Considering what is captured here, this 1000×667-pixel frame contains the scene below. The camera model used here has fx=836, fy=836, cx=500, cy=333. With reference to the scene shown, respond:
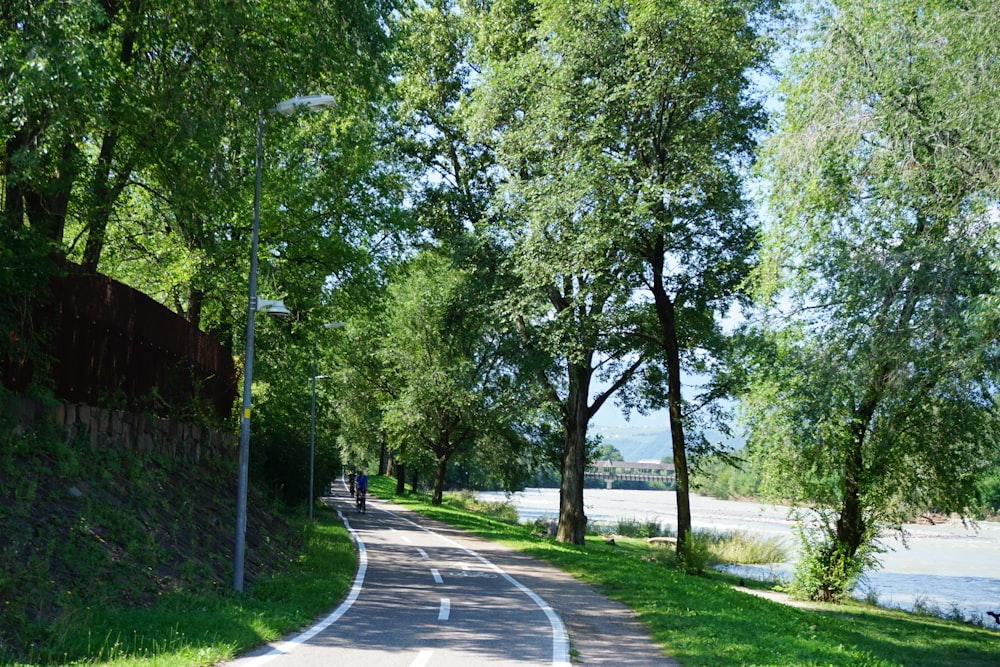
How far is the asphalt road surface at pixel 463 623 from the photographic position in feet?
31.4

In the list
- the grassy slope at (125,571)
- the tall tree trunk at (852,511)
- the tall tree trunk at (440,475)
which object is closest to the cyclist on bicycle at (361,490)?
the tall tree trunk at (440,475)

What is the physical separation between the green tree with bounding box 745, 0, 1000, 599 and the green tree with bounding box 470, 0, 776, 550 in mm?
3951

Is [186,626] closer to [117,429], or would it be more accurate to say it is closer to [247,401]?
[247,401]

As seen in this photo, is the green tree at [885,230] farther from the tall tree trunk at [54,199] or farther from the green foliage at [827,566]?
A: the tall tree trunk at [54,199]

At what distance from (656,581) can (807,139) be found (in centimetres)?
938

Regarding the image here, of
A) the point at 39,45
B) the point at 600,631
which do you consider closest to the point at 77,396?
the point at 39,45

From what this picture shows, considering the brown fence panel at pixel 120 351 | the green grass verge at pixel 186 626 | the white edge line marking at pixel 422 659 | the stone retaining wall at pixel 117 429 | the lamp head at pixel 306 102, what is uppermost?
the lamp head at pixel 306 102

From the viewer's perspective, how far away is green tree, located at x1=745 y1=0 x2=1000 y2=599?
1272cm

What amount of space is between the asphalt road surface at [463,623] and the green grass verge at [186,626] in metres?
0.33

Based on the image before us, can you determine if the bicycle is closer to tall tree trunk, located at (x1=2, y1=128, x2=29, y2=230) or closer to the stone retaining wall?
the stone retaining wall

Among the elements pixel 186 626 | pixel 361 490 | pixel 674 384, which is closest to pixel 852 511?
pixel 674 384

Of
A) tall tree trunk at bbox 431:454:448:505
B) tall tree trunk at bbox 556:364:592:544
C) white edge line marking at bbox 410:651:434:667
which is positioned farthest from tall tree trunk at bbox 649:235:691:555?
tall tree trunk at bbox 431:454:448:505

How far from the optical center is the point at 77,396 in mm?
14391

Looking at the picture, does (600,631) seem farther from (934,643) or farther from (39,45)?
(39,45)
